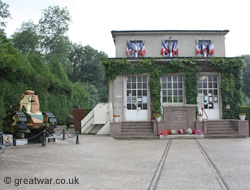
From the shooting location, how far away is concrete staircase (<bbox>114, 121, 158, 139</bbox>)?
14711mm

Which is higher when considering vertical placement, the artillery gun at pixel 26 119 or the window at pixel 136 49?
the window at pixel 136 49

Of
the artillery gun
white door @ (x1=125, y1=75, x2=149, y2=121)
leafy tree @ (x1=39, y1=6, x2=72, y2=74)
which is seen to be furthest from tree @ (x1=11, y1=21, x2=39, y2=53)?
the artillery gun

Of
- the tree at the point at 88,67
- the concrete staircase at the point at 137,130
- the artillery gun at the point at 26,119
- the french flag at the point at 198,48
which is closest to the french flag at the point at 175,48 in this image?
the french flag at the point at 198,48

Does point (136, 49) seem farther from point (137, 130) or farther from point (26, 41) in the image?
point (26, 41)

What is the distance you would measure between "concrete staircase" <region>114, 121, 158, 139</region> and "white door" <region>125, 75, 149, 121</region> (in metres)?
1.73

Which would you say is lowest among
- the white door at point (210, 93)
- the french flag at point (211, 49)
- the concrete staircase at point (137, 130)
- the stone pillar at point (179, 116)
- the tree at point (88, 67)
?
the concrete staircase at point (137, 130)

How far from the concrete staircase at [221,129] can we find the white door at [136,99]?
4.22m

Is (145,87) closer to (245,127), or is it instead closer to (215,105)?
(215,105)

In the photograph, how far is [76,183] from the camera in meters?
5.20

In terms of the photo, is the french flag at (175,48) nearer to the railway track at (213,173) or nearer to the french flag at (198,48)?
the french flag at (198,48)

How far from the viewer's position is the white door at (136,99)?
18.1 m

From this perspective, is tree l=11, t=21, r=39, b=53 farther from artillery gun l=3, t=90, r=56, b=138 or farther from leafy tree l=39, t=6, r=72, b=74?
artillery gun l=3, t=90, r=56, b=138

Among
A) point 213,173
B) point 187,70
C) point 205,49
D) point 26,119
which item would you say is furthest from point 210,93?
point 213,173

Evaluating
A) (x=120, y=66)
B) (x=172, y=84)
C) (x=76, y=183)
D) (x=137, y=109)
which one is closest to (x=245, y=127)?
(x=172, y=84)
